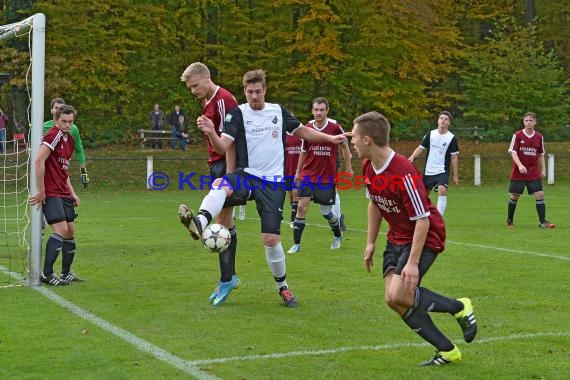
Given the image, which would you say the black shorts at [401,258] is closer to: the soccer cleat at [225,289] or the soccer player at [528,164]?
the soccer cleat at [225,289]

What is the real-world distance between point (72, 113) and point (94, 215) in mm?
10317

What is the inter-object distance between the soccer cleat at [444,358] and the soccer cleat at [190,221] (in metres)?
2.27

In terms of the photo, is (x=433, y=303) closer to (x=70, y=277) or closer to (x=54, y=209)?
(x=54, y=209)

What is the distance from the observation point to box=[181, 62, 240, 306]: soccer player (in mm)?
8055

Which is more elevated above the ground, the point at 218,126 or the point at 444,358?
the point at 218,126

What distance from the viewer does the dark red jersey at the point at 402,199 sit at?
18.6ft

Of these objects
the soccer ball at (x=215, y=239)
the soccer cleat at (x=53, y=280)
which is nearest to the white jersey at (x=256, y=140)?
the soccer ball at (x=215, y=239)

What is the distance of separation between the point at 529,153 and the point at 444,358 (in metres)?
10.9

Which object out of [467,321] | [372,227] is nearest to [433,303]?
[467,321]

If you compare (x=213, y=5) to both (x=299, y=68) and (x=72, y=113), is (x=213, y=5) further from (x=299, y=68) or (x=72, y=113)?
(x=72, y=113)

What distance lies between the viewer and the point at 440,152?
51.9 feet

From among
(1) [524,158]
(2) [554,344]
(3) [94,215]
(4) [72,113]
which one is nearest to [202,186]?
(3) [94,215]

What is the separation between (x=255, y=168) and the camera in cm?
793

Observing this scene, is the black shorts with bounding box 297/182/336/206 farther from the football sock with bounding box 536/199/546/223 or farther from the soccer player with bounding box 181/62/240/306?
the football sock with bounding box 536/199/546/223
